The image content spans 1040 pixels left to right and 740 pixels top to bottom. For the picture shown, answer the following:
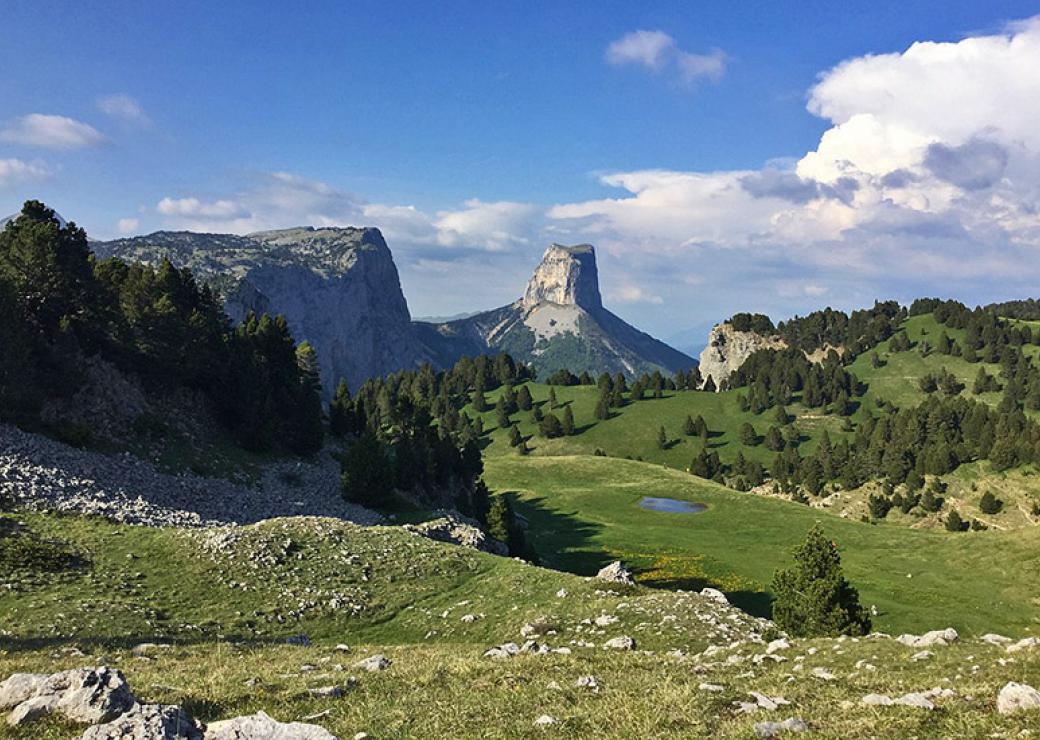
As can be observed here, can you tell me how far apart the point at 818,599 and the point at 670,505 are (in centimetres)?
8082

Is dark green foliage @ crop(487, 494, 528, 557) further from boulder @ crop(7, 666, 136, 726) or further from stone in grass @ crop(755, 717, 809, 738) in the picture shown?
stone in grass @ crop(755, 717, 809, 738)

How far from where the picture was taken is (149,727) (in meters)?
9.80

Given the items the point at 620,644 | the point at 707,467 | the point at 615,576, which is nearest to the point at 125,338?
the point at 615,576

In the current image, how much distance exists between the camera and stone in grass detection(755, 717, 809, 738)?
10867mm

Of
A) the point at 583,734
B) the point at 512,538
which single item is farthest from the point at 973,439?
the point at 583,734

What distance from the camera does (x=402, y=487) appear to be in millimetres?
76125

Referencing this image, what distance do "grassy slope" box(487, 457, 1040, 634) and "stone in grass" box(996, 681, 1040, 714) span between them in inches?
1742

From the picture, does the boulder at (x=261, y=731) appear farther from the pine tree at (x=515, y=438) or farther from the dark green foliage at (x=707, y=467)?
the pine tree at (x=515, y=438)

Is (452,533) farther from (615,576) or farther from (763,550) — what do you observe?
(763,550)

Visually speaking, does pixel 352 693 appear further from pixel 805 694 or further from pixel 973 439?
pixel 973 439

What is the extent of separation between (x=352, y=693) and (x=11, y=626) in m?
17.5

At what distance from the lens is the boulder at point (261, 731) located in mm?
10242

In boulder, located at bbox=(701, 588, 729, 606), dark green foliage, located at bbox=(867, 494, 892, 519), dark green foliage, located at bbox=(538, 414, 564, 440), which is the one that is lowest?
dark green foliage, located at bbox=(867, 494, 892, 519)

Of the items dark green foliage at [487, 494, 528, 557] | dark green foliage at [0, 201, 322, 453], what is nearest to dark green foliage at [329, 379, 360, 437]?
dark green foliage at [0, 201, 322, 453]
